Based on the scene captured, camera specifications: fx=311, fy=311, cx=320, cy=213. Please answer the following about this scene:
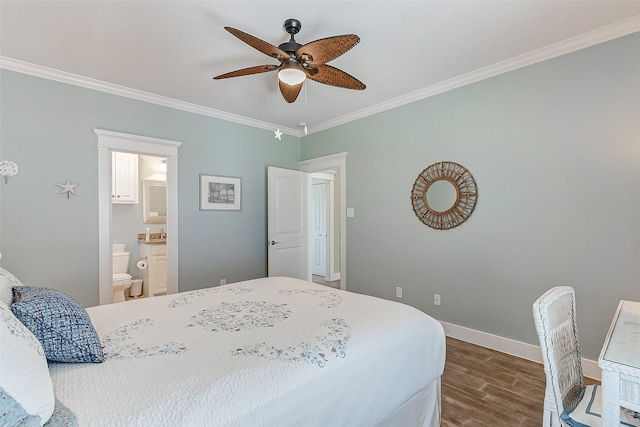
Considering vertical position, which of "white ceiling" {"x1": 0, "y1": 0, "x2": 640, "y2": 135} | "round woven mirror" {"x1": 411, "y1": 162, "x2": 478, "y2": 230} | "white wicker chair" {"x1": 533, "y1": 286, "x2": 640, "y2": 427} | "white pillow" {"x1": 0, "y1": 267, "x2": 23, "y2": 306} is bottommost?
"white wicker chair" {"x1": 533, "y1": 286, "x2": 640, "y2": 427}

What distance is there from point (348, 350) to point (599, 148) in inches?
96.2

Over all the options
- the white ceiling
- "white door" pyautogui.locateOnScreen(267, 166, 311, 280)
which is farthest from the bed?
"white door" pyautogui.locateOnScreen(267, 166, 311, 280)

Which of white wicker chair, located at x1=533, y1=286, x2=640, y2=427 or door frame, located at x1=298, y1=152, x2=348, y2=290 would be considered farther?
door frame, located at x1=298, y1=152, x2=348, y2=290

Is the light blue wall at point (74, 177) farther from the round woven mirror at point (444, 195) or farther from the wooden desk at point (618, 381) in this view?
the wooden desk at point (618, 381)

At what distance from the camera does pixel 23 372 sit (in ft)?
2.62

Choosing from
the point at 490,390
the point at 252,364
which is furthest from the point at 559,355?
the point at 252,364

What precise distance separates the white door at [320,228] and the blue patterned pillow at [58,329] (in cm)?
495

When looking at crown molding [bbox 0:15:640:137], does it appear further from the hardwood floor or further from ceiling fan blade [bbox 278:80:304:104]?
the hardwood floor

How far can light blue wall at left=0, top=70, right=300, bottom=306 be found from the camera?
2.73m

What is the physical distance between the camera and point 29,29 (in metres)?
2.23

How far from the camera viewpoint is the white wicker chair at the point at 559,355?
3.91 ft

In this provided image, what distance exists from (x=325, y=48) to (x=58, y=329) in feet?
6.11

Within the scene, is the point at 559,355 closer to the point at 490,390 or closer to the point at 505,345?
the point at 490,390

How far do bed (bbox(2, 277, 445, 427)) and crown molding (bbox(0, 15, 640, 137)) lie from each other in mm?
2347
